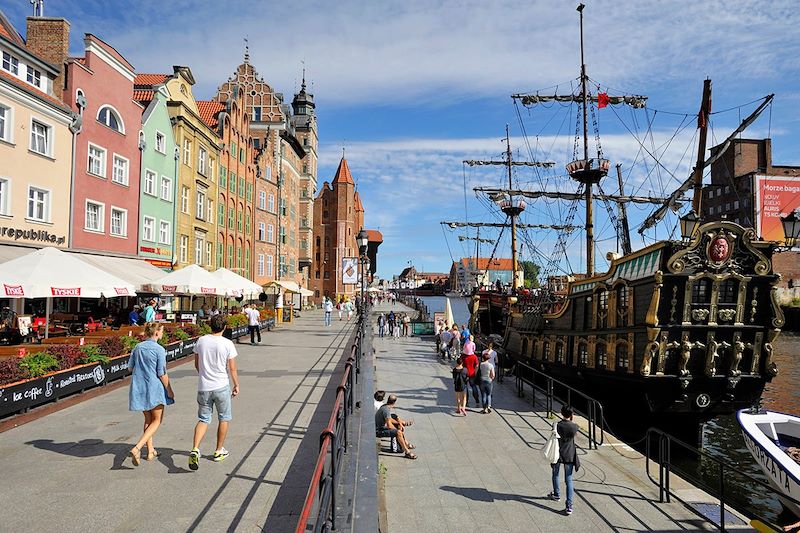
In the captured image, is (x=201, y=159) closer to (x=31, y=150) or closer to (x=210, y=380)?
(x=31, y=150)

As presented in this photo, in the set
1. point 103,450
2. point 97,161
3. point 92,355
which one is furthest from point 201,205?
point 103,450

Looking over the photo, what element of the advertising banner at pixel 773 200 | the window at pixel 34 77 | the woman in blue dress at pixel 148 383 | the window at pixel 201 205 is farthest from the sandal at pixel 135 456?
the advertising banner at pixel 773 200

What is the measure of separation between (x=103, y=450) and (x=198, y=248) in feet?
98.1

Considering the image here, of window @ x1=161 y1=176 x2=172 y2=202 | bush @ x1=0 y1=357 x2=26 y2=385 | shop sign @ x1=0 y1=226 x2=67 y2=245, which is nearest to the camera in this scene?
bush @ x1=0 y1=357 x2=26 y2=385

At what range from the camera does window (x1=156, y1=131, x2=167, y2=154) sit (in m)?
30.1

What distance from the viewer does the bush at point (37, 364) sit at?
31.6ft

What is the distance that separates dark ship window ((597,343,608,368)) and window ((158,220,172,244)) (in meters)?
24.7

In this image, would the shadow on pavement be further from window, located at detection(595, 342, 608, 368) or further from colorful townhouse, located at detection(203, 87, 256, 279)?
colorful townhouse, located at detection(203, 87, 256, 279)

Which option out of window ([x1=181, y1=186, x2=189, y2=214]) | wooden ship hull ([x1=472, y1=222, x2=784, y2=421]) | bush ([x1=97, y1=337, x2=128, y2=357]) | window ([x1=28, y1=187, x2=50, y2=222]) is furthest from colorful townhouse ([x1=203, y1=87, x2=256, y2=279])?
wooden ship hull ([x1=472, y1=222, x2=784, y2=421])

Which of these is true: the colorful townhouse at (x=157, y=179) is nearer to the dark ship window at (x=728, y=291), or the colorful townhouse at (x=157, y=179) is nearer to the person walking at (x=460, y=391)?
the person walking at (x=460, y=391)

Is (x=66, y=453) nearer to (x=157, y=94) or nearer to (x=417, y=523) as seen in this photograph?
(x=417, y=523)

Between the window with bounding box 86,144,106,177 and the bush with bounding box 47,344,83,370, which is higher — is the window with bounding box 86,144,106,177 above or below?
above

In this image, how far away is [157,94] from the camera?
97.7 feet

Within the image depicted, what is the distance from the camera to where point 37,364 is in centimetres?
998
